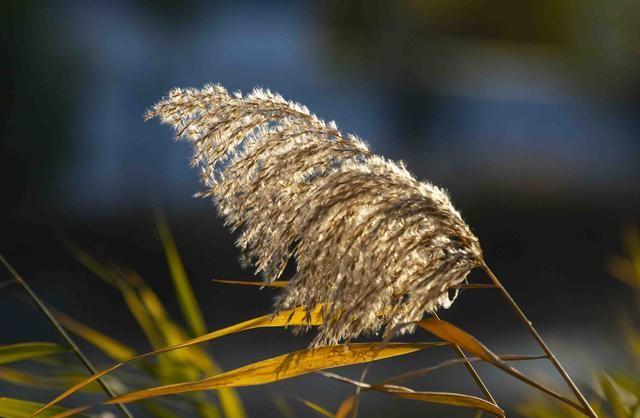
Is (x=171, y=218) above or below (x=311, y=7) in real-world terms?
below

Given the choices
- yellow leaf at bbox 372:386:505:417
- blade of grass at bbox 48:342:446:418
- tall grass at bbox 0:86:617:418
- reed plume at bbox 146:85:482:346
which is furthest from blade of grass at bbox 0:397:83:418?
yellow leaf at bbox 372:386:505:417

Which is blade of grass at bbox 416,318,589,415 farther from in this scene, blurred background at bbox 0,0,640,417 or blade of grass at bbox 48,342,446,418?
blurred background at bbox 0,0,640,417

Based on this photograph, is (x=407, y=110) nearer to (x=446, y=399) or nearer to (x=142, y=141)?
(x=142, y=141)

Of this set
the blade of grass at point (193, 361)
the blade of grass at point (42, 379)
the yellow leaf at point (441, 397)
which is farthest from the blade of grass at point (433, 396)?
the blade of grass at point (42, 379)

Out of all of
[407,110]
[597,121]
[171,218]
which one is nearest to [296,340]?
[171,218]

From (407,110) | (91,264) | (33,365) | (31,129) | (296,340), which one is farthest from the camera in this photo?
(407,110)

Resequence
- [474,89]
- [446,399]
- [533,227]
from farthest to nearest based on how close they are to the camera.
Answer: [474,89]
[533,227]
[446,399]
